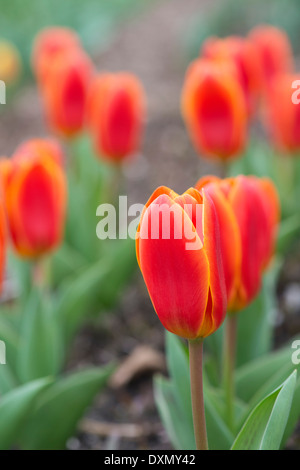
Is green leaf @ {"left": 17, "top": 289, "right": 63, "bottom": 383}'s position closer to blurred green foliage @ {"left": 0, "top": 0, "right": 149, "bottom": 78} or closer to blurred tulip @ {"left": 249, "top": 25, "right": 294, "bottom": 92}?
blurred tulip @ {"left": 249, "top": 25, "right": 294, "bottom": 92}

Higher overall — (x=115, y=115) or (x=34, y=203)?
(x=115, y=115)

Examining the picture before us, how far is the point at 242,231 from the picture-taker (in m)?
0.92

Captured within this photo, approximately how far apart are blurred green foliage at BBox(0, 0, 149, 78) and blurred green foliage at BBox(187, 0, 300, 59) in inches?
32.7

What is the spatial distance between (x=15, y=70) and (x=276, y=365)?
360 centimetres

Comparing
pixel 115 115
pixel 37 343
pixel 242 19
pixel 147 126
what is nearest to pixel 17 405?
pixel 37 343

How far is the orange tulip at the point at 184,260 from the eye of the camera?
727mm

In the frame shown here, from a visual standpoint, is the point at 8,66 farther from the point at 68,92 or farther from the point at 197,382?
the point at 197,382

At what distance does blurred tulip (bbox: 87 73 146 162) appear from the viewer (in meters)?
1.78

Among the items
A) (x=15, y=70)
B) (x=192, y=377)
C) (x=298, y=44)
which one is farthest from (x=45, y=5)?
Result: (x=192, y=377)

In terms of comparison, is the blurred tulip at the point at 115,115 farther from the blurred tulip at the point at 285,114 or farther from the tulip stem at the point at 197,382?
the tulip stem at the point at 197,382

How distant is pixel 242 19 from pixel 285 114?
380cm

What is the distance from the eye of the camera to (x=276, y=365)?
1128 millimetres

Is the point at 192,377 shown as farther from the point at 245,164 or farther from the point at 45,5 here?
the point at 45,5

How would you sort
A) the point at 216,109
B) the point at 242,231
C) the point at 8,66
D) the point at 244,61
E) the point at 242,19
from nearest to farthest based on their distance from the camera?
1. the point at 242,231
2. the point at 216,109
3. the point at 244,61
4. the point at 8,66
5. the point at 242,19
